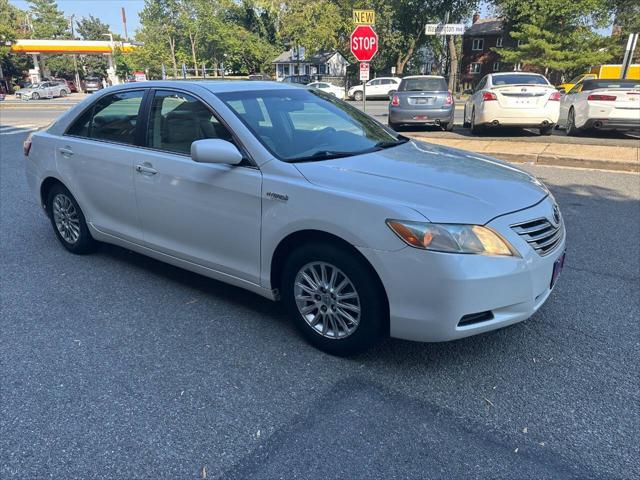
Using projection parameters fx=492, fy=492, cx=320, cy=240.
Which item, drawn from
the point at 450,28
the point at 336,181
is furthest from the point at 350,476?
the point at 450,28

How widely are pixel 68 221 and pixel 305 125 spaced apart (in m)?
2.70

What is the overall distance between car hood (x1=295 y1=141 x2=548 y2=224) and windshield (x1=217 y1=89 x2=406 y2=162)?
0.67 ft

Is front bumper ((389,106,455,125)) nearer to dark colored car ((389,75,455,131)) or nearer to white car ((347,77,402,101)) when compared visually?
dark colored car ((389,75,455,131))

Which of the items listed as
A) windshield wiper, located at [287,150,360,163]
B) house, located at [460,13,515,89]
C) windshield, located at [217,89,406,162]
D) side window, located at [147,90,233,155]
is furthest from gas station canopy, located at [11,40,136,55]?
windshield wiper, located at [287,150,360,163]

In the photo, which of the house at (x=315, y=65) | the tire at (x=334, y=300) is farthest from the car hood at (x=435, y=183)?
the house at (x=315, y=65)

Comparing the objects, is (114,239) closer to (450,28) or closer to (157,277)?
(157,277)

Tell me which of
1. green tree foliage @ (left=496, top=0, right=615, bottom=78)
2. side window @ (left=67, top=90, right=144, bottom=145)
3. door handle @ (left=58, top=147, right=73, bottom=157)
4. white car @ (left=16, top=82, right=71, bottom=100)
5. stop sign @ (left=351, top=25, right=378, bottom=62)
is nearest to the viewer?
side window @ (left=67, top=90, right=144, bottom=145)

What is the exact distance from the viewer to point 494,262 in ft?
8.47

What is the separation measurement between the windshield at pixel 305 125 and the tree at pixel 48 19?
9326 cm

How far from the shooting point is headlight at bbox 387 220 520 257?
2.56 meters

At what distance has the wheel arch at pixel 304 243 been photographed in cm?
277

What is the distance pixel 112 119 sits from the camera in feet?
14.1

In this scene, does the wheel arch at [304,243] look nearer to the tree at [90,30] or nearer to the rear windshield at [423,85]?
the rear windshield at [423,85]

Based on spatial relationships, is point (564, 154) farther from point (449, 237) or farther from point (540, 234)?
point (449, 237)
